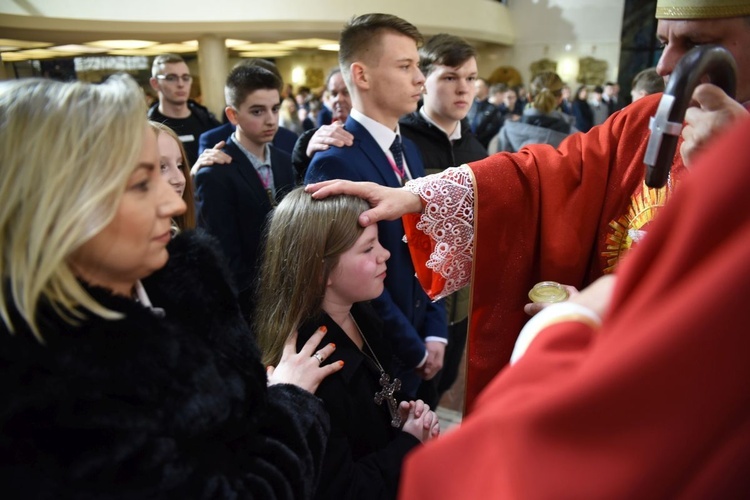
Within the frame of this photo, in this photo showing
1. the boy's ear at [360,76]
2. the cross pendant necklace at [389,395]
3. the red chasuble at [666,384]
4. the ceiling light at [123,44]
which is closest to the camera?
the red chasuble at [666,384]

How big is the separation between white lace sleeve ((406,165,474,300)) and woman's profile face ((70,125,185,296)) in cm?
94

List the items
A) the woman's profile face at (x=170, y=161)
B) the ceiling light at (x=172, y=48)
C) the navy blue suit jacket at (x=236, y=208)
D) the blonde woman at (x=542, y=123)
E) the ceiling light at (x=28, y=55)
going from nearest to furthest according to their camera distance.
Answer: the woman's profile face at (x=170, y=161) < the navy blue suit jacket at (x=236, y=208) < the blonde woman at (x=542, y=123) < the ceiling light at (x=28, y=55) < the ceiling light at (x=172, y=48)

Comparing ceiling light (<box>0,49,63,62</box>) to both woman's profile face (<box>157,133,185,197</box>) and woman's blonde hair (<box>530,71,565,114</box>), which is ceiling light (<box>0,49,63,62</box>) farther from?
woman's profile face (<box>157,133,185,197</box>)

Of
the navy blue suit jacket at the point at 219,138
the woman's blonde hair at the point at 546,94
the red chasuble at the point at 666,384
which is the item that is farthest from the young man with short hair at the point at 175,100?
the red chasuble at the point at 666,384

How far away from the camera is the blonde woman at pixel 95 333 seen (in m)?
0.82

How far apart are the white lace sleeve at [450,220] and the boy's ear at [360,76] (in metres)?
0.79

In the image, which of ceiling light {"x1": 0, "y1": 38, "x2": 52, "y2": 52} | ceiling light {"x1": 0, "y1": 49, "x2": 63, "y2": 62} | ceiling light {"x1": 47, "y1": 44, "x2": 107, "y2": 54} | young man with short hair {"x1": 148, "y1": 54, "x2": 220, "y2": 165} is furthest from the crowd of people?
ceiling light {"x1": 0, "y1": 49, "x2": 63, "y2": 62}

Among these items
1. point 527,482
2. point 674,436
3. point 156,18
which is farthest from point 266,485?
point 156,18

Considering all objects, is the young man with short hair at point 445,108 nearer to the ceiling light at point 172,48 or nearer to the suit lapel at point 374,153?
the suit lapel at point 374,153

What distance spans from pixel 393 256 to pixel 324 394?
Answer: 873mm

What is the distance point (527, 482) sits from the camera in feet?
1.97

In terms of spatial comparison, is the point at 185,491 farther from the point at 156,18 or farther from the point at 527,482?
the point at 156,18

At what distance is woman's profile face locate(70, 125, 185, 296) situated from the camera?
3.02ft

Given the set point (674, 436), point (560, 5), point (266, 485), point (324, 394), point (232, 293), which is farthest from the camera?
point (560, 5)
